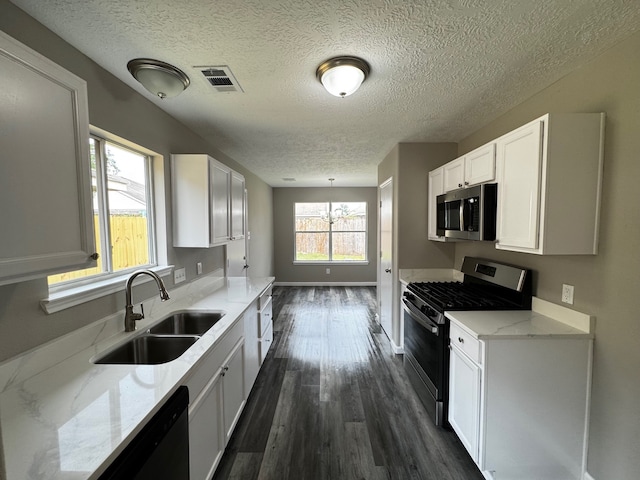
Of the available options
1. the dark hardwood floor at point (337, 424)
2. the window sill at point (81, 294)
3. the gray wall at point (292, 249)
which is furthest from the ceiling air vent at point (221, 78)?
the gray wall at point (292, 249)

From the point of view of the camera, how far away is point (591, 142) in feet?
5.17

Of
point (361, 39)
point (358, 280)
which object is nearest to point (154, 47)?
point (361, 39)

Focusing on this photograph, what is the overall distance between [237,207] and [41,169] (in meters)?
2.18

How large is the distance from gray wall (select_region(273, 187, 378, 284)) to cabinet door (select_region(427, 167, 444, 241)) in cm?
380

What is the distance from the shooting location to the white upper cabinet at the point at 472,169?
2.05m

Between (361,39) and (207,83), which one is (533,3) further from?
(207,83)

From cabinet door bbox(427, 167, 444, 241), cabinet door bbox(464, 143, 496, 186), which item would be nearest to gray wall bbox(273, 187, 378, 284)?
cabinet door bbox(427, 167, 444, 241)

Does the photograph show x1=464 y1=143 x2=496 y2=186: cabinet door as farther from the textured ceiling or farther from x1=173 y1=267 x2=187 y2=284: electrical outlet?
x1=173 y1=267 x2=187 y2=284: electrical outlet

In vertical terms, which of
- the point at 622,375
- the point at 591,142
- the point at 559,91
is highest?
→ the point at 559,91

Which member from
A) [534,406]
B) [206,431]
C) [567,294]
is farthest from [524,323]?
[206,431]

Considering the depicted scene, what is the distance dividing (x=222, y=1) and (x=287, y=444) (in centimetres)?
262

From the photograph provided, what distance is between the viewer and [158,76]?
5.47ft

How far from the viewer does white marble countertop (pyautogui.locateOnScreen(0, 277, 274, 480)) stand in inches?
31.8

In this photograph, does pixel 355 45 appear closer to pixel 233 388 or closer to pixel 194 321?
pixel 194 321
